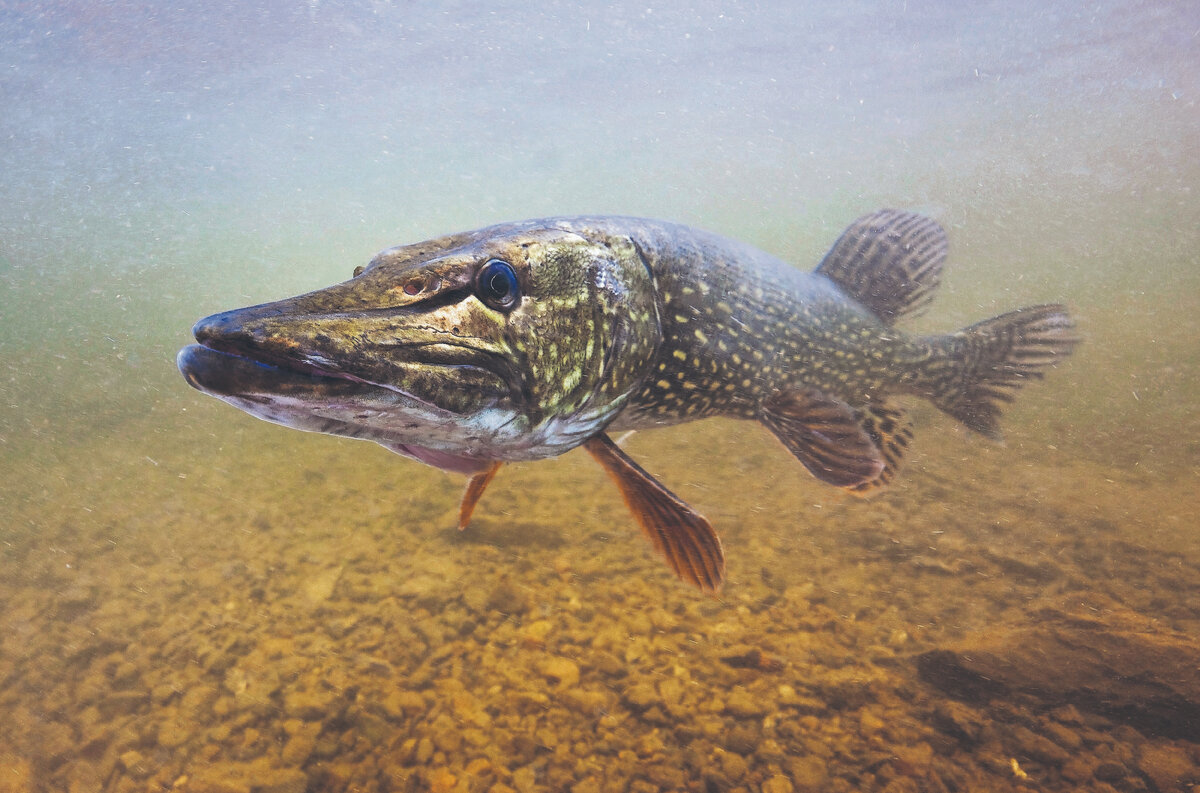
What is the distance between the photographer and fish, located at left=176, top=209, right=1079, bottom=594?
1.20 meters

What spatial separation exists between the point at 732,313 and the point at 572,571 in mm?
2085

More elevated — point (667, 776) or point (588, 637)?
point (667, 776)

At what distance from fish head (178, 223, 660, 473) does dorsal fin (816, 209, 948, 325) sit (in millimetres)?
1763

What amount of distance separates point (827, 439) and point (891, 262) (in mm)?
1519

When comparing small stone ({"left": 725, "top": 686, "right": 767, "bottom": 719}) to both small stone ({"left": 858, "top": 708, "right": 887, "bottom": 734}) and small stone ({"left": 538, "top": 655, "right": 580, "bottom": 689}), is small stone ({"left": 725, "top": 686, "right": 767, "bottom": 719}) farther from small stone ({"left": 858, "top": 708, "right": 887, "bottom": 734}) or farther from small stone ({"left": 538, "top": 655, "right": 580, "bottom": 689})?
small stone ({"left": 538, "top": 655, "right": 580, "bottom": 689})

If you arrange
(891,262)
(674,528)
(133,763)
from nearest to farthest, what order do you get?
1. (674,528)
2. (133,763)
3. (891,262)

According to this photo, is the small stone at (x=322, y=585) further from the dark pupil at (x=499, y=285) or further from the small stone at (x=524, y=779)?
the dark pupil at (x=499, y=285)

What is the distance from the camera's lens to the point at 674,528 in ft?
6.18

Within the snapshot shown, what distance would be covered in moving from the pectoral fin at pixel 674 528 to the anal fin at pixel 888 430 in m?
1.51

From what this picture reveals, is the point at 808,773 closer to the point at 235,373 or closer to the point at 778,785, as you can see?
the point at 778,785

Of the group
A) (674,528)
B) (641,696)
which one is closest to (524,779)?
(641,696)

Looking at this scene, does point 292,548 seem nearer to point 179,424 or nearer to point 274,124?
point 179,424

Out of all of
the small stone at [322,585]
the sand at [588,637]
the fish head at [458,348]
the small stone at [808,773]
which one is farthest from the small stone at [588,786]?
the small stone at [322,585]

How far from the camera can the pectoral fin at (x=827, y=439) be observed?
2289mm
